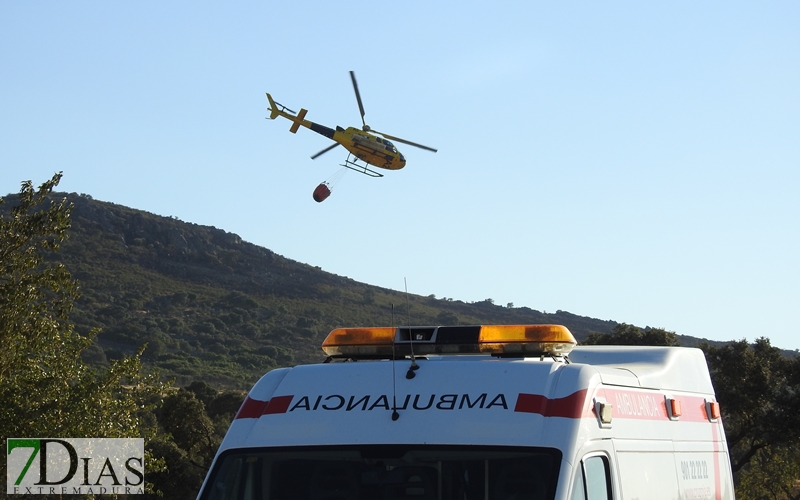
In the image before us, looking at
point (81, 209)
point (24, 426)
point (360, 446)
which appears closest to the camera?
point (360, 446)

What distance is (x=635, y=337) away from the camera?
30719 millimetres

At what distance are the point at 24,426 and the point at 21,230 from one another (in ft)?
11.5

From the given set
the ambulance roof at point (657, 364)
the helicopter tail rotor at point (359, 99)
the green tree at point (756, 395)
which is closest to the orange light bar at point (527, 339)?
the ambulance roof at point (657, 364)

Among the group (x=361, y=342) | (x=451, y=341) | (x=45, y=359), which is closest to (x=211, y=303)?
(x=45, y=359)

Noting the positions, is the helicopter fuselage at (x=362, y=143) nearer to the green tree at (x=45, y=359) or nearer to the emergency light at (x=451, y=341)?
the green tree at (x=45, y=359)

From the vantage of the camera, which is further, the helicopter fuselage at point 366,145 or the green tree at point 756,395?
the helicopter fuselage at point 366,145

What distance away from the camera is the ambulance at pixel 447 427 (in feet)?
15.9

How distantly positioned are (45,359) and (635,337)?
1876 centimetres

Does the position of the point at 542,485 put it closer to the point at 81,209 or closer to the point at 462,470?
the point at 462,470

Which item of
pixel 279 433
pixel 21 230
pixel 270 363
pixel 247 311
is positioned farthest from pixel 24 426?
pixel 247 311

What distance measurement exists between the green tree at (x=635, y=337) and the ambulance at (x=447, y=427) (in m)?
24.3

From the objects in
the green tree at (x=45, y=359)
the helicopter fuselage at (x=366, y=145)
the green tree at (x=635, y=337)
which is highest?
the helicopter fuselage at (x=366, y=145)

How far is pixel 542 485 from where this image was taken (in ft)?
15.3

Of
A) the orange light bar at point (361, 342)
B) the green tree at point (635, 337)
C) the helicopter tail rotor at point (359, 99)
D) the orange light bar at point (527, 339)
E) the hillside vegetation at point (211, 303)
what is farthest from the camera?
the hillside vegetation at point (211, 303)
